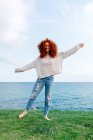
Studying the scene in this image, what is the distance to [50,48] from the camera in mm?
16359

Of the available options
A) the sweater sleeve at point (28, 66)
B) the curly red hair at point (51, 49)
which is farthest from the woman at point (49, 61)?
the sweater sleeve at point (28, 66)

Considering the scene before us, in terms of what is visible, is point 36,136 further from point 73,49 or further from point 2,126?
point 73,49

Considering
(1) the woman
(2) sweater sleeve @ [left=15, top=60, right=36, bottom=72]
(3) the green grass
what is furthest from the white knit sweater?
(3) the green grass

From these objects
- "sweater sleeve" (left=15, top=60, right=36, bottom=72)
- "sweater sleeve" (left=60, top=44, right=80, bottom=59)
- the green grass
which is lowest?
the green grass

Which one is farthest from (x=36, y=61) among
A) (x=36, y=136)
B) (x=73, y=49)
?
(x=36, y=136)

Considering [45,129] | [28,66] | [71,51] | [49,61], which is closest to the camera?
[45,129]

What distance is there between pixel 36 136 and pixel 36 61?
159 inches

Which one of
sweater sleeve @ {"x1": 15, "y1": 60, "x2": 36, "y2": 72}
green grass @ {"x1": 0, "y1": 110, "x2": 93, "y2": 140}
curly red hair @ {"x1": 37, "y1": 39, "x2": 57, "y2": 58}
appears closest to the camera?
green grass @ {"x1": 0, "y1": 110, "x2": 93, "y2": 140}

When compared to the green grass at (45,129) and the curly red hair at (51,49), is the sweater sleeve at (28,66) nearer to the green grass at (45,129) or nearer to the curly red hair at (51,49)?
the curly red hair at (51,49)

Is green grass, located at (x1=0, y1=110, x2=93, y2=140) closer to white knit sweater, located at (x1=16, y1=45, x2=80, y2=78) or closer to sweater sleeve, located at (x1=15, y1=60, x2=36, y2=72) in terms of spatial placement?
white knit sweater, located at (x1=16, y1=45, x2=80, y2=78)

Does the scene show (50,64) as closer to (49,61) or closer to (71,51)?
(49,61)

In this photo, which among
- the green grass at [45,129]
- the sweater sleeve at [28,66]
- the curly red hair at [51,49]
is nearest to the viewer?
the green grass at [45,129]

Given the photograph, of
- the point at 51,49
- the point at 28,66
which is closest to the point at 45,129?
the point at 28,66

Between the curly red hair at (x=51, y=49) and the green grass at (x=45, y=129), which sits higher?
the curly red hair at (x=51, y=49)
